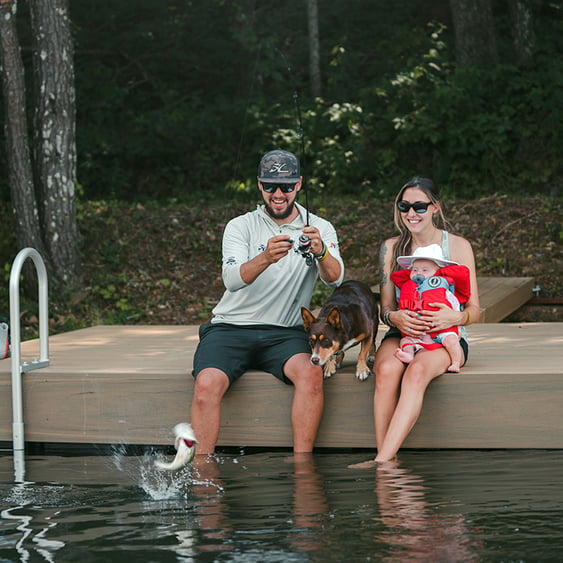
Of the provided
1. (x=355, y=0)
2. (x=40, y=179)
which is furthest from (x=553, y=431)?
(x=355, y=0)

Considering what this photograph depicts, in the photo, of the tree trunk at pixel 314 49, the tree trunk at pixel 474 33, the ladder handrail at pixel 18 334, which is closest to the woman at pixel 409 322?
the ladder handrail at pixel 18 334

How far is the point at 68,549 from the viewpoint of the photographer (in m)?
3.67

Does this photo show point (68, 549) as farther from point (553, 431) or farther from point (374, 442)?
point (553, 431)

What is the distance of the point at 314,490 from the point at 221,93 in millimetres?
13468

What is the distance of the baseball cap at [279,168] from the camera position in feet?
16.5

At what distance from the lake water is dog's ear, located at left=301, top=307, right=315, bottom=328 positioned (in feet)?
2.21

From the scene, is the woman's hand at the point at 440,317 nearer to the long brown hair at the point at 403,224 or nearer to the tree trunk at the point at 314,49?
the long brown hair at the point at 403,224

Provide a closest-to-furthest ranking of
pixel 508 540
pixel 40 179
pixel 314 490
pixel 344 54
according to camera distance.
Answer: pixel 508 540 < pixel 314 490 < pixel 40 179 < pixel 344 54

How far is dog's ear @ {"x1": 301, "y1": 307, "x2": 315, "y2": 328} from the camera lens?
16.2 ft

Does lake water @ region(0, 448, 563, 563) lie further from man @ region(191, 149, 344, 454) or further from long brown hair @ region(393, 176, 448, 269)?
long brown hair @ region(393, 176, 448, 269)

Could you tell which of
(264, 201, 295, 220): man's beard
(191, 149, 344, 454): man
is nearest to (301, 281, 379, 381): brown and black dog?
(191, 149, 344, 454): man

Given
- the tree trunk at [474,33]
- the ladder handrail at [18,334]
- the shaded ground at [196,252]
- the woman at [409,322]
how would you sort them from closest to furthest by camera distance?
the woman at [409,322], the ladder handrail at [18,334], the shaded ground at [196,252], the tree trunk at [474,33]

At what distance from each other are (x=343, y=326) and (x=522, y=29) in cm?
1148

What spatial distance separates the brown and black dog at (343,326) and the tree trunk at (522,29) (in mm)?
10843
